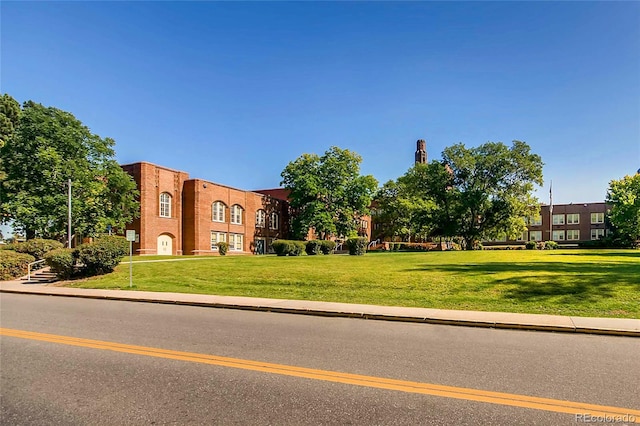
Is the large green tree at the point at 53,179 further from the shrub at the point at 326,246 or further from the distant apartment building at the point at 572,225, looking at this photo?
the distant apartment building at the point at 572,225

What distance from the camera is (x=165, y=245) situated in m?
44.8

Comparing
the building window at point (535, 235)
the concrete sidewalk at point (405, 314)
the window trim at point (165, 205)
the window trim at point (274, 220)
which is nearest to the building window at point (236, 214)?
the window trim at point (274, 220)

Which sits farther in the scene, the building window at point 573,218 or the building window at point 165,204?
the building window at point 573,218

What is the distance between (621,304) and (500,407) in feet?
30.1

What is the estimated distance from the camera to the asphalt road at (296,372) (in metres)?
4.35

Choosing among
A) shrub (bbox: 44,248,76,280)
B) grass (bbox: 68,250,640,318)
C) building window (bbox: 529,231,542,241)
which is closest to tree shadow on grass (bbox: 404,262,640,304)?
grass (bbox: 68,250,640,318)

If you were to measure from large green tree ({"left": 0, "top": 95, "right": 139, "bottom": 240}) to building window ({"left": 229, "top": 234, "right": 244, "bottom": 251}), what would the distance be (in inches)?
614

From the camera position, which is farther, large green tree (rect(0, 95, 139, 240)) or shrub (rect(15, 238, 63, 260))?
large green tree (rect(0, 95, 139, 240))

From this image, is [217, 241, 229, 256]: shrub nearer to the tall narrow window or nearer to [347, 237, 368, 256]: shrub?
the tall narrow window

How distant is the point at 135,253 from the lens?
41.3 metres

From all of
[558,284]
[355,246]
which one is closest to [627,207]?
[355,246]

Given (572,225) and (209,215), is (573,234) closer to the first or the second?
(572,225)

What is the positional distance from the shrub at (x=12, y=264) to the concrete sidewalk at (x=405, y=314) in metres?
10.8

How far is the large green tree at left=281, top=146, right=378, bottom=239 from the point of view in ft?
184
